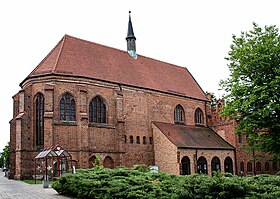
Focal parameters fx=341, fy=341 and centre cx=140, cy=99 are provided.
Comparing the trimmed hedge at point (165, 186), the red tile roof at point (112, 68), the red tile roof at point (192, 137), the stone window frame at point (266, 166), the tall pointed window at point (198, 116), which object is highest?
the red tile roof at point (112, 68)

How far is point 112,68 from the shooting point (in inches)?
1485

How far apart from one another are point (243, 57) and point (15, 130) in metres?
23.5

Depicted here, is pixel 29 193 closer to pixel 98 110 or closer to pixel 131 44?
pixel 98 110

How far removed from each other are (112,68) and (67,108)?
7.82m

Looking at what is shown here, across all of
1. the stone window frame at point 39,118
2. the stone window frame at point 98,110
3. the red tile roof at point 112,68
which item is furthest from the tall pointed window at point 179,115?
the stone window frame at point 39,118

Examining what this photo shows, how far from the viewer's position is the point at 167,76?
44625mm

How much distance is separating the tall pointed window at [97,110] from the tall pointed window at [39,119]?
466 cm

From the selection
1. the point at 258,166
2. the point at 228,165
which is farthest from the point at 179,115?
the point at 258,166

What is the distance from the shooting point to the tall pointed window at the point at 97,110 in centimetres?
3403

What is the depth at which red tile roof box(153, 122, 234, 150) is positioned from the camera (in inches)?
1453

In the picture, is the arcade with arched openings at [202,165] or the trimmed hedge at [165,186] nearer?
the trimmed hedge at [165,186]

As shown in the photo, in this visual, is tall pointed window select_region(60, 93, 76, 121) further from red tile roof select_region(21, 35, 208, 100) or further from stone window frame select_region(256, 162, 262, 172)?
stone window frame select_region(256, 162, 262, 172)

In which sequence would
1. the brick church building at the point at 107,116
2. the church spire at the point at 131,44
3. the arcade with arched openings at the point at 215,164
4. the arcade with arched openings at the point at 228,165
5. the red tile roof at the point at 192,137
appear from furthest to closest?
the church spire at the point at 131,44 → the arcade with arched openings at the point at 228,165 → the arcade with arched openings at the point at 215,164 → the red tile roof at the point at 192,137 → the brick church building at the point at 107,116

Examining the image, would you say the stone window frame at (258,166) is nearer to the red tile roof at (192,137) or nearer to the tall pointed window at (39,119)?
the red tile roof at (192,137)
